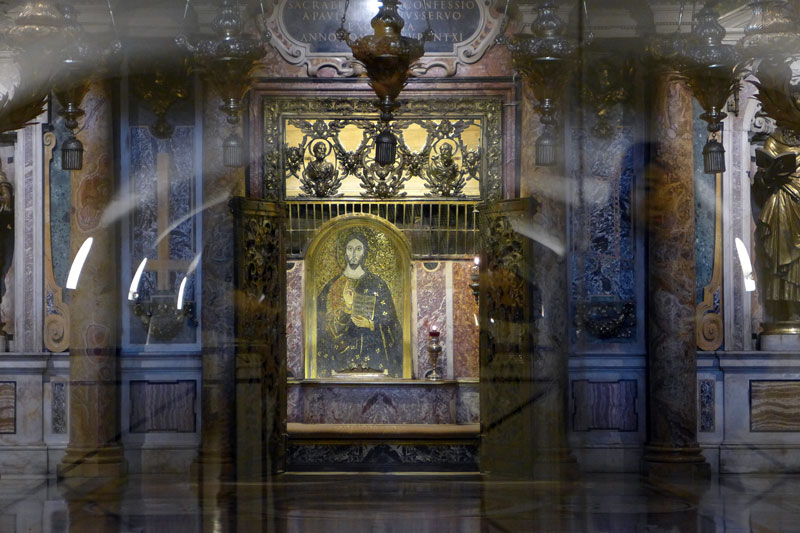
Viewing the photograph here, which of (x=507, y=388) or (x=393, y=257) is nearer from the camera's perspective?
(x=507, y=388)

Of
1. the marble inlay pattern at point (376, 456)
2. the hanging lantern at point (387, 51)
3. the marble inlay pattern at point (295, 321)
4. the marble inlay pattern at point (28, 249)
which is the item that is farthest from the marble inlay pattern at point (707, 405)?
the marble inlay pattern at point (28, 249)

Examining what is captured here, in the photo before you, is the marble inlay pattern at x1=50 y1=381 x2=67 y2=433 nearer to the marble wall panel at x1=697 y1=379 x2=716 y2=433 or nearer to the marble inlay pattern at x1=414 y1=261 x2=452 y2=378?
the marble inlay pattern at x1=414 y1=261 x2=452 y2=378

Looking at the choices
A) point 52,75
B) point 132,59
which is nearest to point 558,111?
point 132,59

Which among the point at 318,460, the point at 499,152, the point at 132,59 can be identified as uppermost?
the point at 132,59

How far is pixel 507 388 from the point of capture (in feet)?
36.5

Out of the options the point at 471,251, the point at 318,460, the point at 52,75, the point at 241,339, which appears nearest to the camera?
the point at 52,75

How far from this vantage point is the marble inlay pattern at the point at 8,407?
1118cm

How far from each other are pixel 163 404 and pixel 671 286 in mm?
4632

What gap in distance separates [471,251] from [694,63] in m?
5.97

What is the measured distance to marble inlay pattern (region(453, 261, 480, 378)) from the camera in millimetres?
13602

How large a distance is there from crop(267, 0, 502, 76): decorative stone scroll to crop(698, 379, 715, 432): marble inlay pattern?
3.58m

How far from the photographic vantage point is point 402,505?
30.5ft

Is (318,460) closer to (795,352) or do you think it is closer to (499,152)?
(499,152)

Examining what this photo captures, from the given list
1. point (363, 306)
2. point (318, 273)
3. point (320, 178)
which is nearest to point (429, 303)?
point (363, 306)
